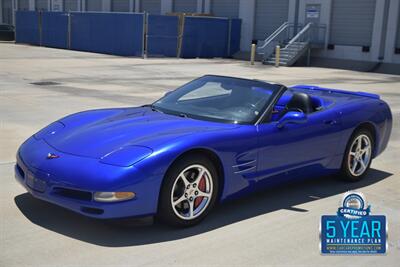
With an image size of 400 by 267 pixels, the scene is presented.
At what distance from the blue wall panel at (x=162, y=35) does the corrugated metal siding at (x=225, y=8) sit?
668cm

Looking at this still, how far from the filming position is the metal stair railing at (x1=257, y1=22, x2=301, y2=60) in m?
31.7

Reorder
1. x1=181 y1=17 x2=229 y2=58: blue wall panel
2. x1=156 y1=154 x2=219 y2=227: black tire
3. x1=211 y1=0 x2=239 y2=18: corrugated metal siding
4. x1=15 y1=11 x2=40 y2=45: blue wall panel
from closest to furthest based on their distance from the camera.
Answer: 1. x1=156 y1=154 x2=219 y2=227: black tire
2. x1=181 y1=17 x2=229 y2=58: blue wall panel
3. x1=211 y1=0 x2=239 y2=18: corrugated metal siding
4. x1=15 y1=11 x2=40 y2=45: blue wall panel

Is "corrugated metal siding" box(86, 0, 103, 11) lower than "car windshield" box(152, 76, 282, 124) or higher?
higher

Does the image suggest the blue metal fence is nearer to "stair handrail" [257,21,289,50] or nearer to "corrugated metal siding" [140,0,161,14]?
"stair handrail" [257,21,289,50]

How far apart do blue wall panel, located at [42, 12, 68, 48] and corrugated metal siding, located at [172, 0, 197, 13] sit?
29.5ft

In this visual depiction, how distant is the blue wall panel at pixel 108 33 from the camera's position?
32.0m

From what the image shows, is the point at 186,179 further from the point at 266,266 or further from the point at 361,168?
the point at 361,168

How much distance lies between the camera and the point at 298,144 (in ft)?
17.3

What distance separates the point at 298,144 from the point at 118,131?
1.80m

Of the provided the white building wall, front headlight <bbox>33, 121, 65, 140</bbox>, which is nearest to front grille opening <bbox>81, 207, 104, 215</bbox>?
front headlight <bbox>33, 121, 65, 140</bbox>

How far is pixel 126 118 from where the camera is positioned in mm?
5105

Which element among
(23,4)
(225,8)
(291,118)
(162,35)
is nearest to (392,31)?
(162,35)

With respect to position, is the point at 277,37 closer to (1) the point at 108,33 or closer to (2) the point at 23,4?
(1) the point at 108,33

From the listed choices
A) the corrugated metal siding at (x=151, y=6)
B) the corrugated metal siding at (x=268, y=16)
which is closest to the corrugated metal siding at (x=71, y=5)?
the corrugated metal siding at (x=151, y=6)
